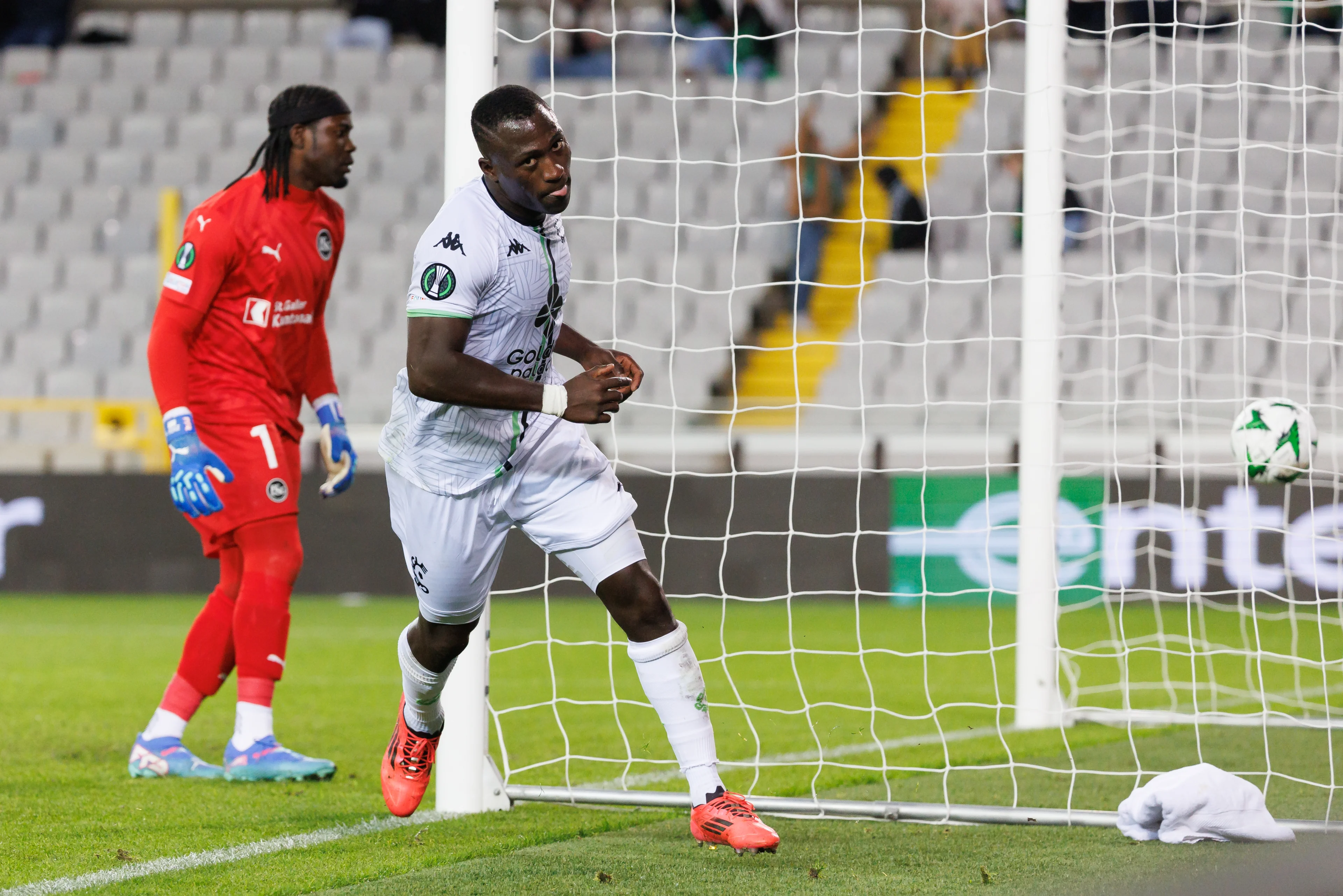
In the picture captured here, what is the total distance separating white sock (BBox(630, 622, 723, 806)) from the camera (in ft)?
12.4

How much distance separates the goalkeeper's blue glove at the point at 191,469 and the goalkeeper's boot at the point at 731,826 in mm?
1777

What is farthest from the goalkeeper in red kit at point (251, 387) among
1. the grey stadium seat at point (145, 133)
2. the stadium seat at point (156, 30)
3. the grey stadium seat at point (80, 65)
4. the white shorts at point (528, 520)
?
the stadium seat at point (156, 30)

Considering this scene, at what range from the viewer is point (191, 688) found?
17.0 ft

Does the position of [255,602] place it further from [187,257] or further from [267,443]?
[187,257]

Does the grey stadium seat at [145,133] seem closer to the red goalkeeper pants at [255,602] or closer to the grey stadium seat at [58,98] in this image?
the grey stadium seat at [58,98]

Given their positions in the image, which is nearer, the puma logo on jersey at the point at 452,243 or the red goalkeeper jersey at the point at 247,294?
the puma logo on jersey at the point at 452,243

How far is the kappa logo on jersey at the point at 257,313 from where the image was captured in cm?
506

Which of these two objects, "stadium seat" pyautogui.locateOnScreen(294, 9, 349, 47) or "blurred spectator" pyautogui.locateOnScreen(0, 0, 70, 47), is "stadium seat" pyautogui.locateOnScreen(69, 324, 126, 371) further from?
"blurred spectator" pyautogui.locateOnScreen(0, 0, 70, 47)

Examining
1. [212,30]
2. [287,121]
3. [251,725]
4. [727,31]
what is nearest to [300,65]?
[212,30]

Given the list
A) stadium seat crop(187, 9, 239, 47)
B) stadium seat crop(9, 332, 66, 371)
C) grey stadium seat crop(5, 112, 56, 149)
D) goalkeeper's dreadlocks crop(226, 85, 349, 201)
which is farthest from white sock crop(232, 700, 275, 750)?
stadium seat crop(187, 9, 239, 47)

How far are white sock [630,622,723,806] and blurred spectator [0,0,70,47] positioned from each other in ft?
57.2

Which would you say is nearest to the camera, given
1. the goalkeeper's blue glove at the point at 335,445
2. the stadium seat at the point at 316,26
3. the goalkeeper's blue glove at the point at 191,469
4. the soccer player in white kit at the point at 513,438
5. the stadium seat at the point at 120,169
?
the soccer player in white kit at the point at 513,438

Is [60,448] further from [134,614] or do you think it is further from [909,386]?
[909,386]

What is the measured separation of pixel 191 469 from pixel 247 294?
73cm
